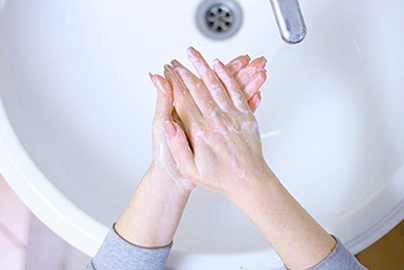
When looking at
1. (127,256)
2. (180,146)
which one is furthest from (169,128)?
(127,256)

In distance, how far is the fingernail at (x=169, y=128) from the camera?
446 mm

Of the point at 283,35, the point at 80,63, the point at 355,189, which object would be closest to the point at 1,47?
the point at 80,63

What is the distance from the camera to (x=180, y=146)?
45 centimetres

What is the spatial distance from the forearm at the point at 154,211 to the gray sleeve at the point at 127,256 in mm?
11

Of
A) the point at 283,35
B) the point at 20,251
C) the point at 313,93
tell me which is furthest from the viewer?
the point at 20,251

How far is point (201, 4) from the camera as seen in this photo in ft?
2.04

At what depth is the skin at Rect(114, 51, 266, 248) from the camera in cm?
48

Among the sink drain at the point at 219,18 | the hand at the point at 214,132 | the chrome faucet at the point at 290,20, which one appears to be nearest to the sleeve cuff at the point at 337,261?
the hand at the point at 214,132

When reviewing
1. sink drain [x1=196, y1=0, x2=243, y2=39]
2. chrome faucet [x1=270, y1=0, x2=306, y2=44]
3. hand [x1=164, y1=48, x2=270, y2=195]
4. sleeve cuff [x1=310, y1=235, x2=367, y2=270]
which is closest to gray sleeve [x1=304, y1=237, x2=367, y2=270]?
sleeve cuff [x1=310, y1=235, x2=367, y2=270]

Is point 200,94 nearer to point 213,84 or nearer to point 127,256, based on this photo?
point 213,84

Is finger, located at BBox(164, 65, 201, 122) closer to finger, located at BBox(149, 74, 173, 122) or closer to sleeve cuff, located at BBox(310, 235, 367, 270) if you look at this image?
finger, located at BBox(149, 74, 173, 122)

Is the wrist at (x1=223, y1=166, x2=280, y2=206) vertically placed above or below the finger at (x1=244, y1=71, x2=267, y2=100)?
below

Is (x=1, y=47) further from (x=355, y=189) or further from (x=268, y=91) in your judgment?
(x=355, y=189)

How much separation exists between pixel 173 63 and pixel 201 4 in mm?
159
